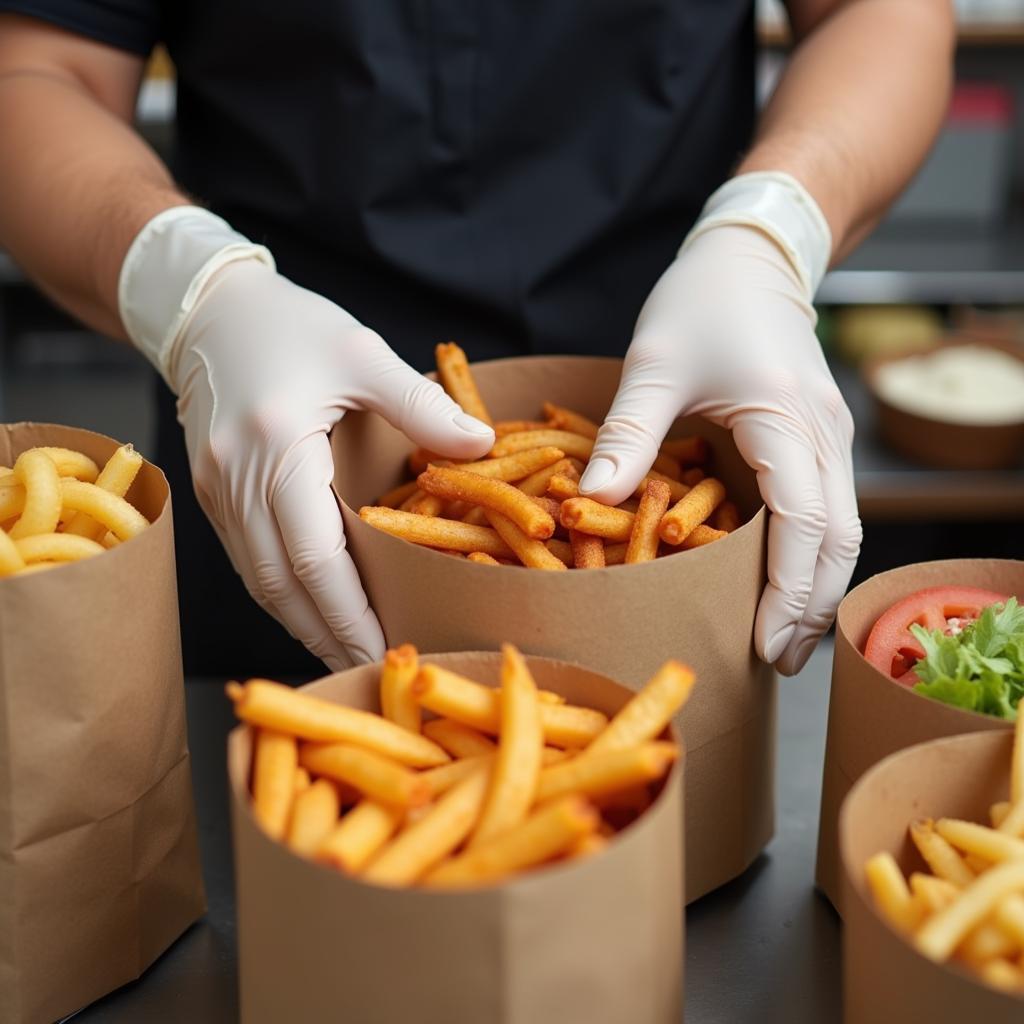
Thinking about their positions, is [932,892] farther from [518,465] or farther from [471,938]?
[518,465]

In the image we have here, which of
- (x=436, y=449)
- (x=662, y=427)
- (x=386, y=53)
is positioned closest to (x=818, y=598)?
(x=662, y=427)

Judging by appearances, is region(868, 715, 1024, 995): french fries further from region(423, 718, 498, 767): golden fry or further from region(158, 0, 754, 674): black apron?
region(158, 0, 754, 674): black apron

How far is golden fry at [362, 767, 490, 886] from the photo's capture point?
746 millimetres

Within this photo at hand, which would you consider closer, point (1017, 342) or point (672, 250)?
point (672, 250)

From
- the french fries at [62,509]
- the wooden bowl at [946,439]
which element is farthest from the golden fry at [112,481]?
the wooden bowl at [946,439]

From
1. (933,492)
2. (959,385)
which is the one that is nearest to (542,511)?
(933,492)

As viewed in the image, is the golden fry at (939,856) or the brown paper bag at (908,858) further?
the golden fry at (939,856)

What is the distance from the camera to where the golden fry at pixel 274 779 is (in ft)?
2.61

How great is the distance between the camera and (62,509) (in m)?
1.03

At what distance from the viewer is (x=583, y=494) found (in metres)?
1.14

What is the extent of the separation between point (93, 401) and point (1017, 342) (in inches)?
102

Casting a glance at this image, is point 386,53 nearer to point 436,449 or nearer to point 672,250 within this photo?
point 672,250

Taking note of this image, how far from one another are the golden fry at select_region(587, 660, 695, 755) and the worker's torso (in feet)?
3.03

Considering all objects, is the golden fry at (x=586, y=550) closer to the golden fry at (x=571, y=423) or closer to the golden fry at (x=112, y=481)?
the golden fry at (x=571, y=423)
